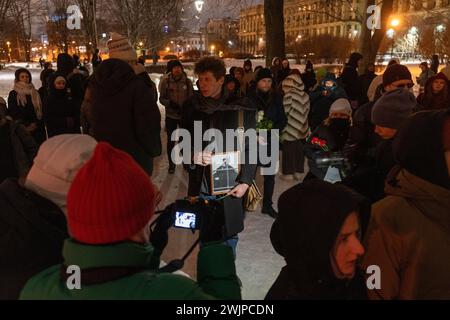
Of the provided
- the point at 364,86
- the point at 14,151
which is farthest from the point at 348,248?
the point at 364,86

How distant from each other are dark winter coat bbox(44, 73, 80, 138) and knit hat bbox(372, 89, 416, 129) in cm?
484

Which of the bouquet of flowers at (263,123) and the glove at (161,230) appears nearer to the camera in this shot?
the glove at (161,230)

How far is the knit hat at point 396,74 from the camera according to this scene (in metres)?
4.62

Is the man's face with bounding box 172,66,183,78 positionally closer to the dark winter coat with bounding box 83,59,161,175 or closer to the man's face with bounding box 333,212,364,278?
the dark winter coat with bounding box 83,59,161,175

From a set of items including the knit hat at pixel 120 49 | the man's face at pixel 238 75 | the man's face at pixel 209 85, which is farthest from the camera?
the man's face at pixel 238 75

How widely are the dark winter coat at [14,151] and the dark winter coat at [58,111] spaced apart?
93.4 inches

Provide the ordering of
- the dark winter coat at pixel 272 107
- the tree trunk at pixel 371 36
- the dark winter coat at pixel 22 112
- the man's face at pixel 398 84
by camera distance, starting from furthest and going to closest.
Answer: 1. the tree trunk at pixel 371 36
2. the dark winter coat at pixel 22 112
3. the dark winter coat at pixel 272 107
4. the man's face at pixel 398 84

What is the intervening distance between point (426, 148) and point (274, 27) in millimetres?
11050

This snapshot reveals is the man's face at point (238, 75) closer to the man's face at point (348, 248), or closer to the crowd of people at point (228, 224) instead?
the crowd of people at point (228, 224)

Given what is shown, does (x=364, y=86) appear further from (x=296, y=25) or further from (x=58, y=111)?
(x=296, y=25)

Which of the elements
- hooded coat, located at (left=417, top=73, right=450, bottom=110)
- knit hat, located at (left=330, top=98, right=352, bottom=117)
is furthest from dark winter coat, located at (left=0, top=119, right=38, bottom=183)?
hooded coat, located at (left=417, top=73, right=450, bottom=110)

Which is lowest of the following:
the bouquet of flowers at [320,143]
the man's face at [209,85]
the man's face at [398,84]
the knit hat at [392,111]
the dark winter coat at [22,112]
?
the bouquet of flowers at [320,143]

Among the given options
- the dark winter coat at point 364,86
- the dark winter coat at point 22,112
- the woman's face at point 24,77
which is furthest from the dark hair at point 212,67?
the dark winter coat at point 364,86

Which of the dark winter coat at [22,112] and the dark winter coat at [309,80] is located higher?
the dark winter coat at [309,80]
